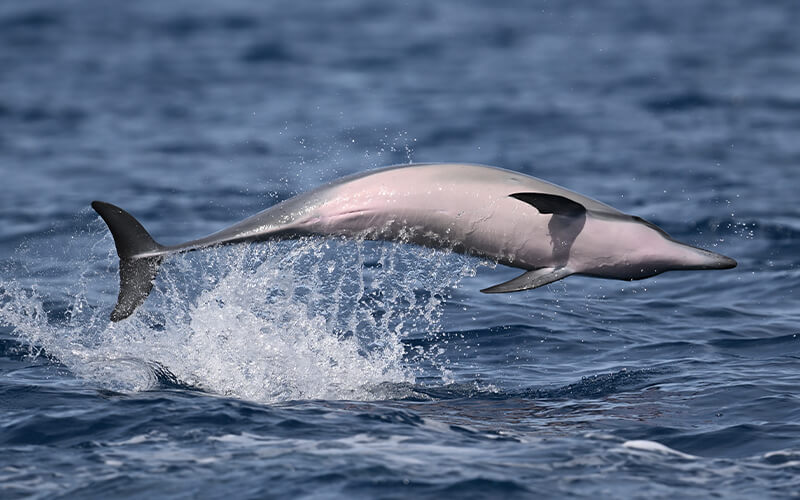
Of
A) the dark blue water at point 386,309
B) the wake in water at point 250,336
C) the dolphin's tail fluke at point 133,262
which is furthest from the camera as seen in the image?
→ the wake in water at point 250,336

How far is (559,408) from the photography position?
9.01 meters

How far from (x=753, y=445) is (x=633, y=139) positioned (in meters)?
14.9

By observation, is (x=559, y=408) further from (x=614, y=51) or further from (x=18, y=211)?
(x=614, y=51)

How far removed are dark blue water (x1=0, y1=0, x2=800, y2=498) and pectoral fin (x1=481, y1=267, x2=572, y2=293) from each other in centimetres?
104

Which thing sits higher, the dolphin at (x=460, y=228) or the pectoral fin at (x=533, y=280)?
the dolphin at (x=460, y=228)

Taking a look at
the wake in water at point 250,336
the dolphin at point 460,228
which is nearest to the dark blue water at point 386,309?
the wake in water at point 250,336

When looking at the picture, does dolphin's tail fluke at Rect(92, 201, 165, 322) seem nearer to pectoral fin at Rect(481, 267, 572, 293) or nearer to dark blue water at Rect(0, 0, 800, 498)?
dark blue water at Rect(0, 0, 800, 498)

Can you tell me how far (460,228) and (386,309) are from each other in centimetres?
335

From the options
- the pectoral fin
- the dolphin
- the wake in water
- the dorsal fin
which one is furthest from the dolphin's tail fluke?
the dorsal fin

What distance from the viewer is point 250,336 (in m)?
9.99

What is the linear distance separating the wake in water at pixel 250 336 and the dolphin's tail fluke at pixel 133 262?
72 cm

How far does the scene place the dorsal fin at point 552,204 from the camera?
8.31 metres

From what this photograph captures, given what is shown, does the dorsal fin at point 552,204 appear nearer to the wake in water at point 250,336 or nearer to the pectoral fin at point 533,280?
the pectoral fin at point 533,280

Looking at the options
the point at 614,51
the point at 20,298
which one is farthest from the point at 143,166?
the point at 614,51
